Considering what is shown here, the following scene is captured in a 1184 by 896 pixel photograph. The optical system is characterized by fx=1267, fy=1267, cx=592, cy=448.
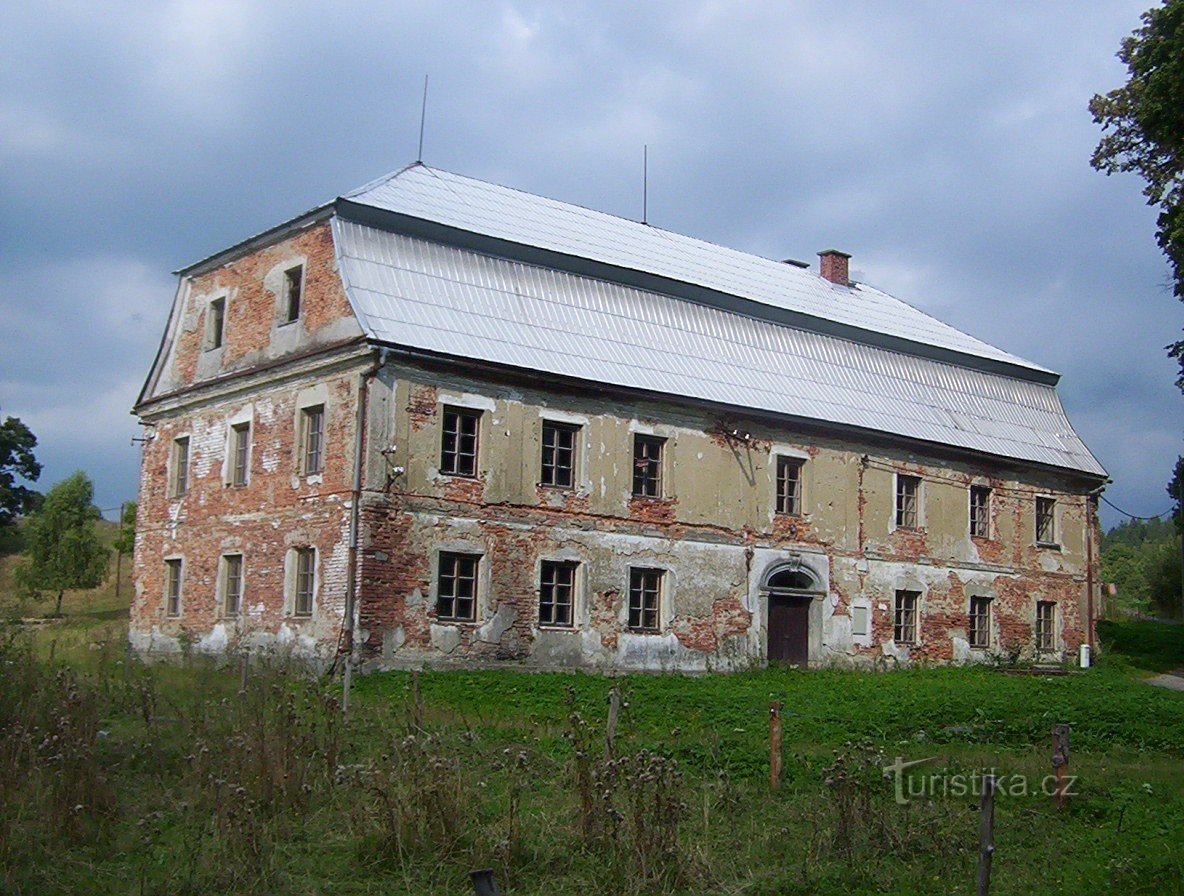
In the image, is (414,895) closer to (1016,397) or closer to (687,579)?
(687,579)

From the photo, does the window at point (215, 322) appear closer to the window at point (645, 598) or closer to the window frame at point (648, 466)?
the window frame at point (648, 466)

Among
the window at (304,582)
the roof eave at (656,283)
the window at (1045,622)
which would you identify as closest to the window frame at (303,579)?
the window at (304,582)

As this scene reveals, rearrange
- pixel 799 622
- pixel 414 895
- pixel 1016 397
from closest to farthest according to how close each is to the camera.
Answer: pixel 414 895 → pixel 799 622 → pixel 1016 397

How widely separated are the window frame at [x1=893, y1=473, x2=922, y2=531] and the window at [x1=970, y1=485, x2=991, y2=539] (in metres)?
A: 1.85

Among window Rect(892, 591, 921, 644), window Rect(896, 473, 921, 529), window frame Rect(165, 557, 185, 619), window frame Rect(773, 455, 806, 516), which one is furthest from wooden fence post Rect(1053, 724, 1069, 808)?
window frame Rect(165, 557, 185, 619)

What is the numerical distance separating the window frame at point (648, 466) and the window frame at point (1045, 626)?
37.8ft

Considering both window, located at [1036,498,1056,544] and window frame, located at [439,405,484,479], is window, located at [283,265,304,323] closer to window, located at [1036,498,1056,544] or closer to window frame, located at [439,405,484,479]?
window frame, located at [439,405,484,479]

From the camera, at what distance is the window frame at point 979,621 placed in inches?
1097

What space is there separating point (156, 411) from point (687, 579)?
Result: 11150mm

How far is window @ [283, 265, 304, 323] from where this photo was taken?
72.7ft

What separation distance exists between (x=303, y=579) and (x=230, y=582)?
2.59 m

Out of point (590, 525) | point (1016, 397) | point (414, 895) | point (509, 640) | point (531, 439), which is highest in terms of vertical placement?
A: point (1016, 397)

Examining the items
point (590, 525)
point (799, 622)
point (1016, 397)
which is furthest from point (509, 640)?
Answer: point (1016, 397)

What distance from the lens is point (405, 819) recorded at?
829 centimetres
